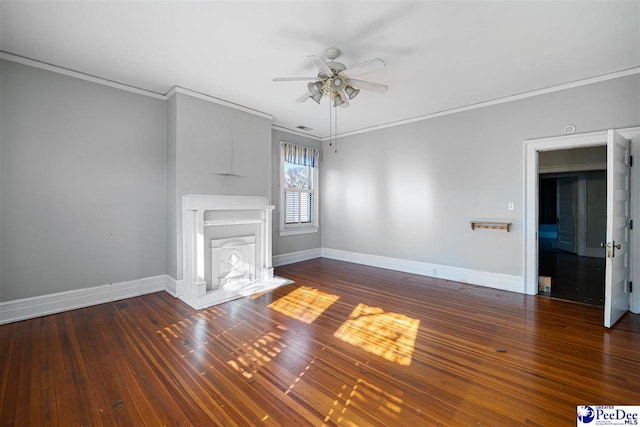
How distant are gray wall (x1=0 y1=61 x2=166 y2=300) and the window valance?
243 cm

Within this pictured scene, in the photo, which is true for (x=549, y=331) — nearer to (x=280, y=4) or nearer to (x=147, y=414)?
(x=147, y=414)

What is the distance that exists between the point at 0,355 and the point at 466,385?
3911 mm

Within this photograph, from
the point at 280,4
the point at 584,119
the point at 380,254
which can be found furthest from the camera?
the point at 380,254

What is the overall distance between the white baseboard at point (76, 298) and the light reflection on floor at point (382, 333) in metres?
2.85

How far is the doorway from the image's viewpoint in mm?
4480

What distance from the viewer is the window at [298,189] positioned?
592 cm

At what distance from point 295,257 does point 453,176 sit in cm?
361

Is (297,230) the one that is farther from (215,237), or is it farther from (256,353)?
(256,353)

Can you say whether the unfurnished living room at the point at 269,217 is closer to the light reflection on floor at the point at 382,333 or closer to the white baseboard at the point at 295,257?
the light reflection on floor at the point at 382,333

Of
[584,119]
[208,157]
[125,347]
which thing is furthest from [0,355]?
[584,119]

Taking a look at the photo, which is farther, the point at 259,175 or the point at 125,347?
the point at 259,175

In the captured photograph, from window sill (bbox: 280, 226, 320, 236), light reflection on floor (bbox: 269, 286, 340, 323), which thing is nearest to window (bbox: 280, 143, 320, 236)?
window sill (bbox: 280, 226, 320, 236)

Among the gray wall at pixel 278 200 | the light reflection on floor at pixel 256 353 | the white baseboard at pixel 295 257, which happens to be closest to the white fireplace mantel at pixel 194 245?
the light reflection on floor at pixel 256 353

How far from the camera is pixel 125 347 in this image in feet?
8.33
